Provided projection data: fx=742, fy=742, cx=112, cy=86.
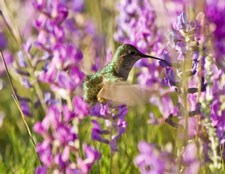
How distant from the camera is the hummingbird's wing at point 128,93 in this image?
1691 mm

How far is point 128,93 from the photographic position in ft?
5.64

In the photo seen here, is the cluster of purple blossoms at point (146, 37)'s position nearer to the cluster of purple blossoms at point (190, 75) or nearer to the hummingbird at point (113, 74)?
the cluster of purple blossoms at point (190, 75)

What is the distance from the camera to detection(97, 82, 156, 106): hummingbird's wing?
1.69 meters

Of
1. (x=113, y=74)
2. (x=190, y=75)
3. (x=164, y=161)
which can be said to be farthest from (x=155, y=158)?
(x=113, y=74)

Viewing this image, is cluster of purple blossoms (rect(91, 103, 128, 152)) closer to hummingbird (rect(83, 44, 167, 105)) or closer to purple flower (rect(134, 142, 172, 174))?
hummingbird (rect(83, 44, 167, 105))

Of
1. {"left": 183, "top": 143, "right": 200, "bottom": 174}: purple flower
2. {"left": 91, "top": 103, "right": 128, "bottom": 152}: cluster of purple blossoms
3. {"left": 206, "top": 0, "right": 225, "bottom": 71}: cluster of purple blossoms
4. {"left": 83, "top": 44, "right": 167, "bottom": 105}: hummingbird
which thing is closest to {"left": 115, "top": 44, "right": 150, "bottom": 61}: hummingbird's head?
{"left": 83, "top": 44, "right": 167, "bottom": 105}: hummingbird

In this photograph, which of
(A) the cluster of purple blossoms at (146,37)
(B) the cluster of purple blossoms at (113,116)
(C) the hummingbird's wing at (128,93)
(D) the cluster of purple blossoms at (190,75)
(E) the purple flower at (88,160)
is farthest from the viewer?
(A) the cluster of purple blossoms at (146,37)

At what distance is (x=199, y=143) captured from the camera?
1.91 metres

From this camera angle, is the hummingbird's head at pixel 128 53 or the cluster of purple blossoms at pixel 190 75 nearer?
the cluster of purple blossoms at pixel 190 75

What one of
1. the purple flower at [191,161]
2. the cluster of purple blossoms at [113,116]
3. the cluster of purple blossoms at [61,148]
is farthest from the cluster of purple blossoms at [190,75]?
the cluster of purple blossoms at [61,148]

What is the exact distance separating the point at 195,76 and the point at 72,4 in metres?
1.28

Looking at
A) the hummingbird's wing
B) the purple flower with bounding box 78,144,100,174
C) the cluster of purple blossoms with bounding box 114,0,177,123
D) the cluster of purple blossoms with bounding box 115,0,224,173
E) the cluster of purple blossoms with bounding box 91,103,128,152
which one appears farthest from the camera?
the cluster of purple blossoms with bounding box 114,0,177,123

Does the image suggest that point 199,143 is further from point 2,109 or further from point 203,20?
point 2,109

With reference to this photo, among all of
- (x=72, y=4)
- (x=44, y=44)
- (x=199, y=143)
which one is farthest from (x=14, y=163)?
(x=199, y=143)
